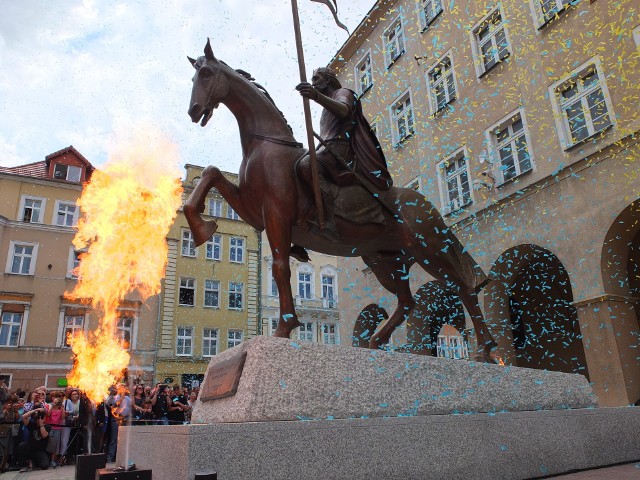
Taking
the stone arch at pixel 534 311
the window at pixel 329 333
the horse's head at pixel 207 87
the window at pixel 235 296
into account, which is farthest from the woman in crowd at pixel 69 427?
the window at pixel 329 333

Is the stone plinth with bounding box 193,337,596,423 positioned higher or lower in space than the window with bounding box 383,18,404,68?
lower

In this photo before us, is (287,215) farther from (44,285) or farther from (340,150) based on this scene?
(44,285)

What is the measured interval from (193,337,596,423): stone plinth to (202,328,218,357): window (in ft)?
95.0

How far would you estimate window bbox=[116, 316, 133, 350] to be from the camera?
30734mm

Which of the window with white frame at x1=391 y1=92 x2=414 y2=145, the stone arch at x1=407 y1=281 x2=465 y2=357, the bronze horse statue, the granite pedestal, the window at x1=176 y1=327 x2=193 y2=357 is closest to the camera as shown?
the granite pedestal

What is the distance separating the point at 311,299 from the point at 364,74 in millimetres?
18770

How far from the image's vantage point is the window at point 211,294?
33.9m

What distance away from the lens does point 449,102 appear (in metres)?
16.3

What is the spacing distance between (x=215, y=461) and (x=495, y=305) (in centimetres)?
1182

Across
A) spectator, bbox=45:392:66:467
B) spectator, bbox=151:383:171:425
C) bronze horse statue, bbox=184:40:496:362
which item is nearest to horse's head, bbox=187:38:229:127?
bronze horse statue, bbox=184:40:496:362

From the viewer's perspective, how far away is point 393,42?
1986 cm

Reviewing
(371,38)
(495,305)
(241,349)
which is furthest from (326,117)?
(371,38)

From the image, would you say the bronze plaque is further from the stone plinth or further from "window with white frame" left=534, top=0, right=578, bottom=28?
"window with white frame" left=534, top=0, right=578, bottom=28

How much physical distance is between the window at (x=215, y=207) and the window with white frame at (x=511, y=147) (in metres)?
23.0
